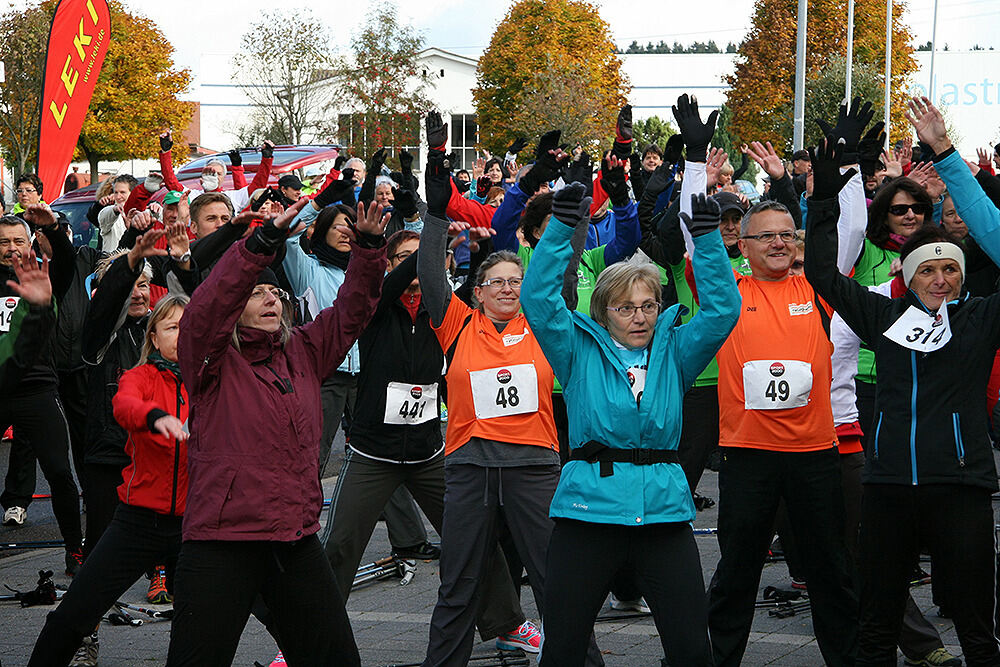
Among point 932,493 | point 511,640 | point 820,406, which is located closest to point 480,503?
point 511,640

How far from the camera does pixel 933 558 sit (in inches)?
203

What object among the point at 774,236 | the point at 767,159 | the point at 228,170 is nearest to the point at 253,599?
the point at 774,236

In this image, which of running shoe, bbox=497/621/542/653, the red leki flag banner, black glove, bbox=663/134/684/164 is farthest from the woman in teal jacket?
the red leki flag banner

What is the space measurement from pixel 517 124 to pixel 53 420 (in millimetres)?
46492

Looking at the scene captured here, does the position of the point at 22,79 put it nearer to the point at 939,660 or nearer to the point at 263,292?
the point at 263,292

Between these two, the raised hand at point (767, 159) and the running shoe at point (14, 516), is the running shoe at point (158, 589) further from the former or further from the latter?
the raised hand at point (767, 159)

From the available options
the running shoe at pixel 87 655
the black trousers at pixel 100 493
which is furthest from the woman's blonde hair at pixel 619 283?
the running shoe at pixel 87 655

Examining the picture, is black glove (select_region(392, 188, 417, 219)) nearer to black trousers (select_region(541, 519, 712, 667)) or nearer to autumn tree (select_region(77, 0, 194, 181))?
black trousers (select_region(541, 519, 712, 667))

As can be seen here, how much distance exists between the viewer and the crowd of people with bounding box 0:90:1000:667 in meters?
4.61

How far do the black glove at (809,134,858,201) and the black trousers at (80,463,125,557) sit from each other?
3.76 m

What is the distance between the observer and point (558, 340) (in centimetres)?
481

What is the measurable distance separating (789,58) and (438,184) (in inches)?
1715

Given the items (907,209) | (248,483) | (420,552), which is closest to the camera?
(248,483)

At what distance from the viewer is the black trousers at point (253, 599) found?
448 centimetres
